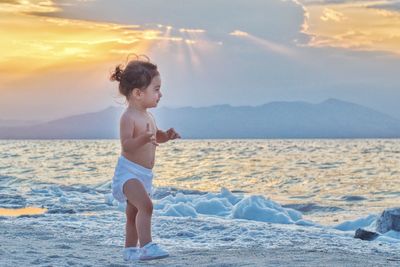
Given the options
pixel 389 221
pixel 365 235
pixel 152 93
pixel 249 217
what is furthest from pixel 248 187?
pixel 152 93

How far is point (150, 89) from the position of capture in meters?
6.41

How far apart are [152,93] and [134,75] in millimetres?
237

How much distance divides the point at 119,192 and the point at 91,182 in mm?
17016

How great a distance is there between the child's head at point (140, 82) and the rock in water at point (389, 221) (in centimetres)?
564

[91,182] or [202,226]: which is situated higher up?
[202,226]

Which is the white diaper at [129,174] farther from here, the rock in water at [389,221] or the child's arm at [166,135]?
the rock in water at [389,221]

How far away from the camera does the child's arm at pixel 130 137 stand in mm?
6066

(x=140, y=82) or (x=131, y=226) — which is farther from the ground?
(x=140, y=82)

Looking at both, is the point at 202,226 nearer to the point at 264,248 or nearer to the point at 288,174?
the point at 264,248

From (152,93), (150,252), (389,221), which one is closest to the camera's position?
(150,252)

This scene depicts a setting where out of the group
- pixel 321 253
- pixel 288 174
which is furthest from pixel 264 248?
pixel 288 174

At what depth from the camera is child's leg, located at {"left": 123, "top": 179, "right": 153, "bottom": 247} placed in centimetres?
628

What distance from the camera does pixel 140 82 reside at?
20.9ft

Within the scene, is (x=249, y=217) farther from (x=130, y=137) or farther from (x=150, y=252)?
(x=130, y=137)
